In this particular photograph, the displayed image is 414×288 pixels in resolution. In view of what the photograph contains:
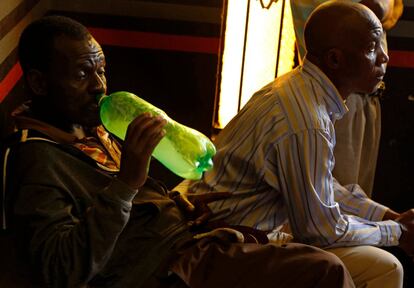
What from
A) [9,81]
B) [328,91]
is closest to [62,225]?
[328,91]

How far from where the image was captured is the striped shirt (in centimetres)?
211

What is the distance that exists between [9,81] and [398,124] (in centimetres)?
247

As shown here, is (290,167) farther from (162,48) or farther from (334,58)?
(162,48)

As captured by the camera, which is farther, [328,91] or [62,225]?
[328,91]

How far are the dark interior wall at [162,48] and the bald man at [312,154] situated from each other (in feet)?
6.17

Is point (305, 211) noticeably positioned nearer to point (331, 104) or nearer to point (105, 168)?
point (331, 104)

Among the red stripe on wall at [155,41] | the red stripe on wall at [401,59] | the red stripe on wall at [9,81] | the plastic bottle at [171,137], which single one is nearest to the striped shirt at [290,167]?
the plastic bottle at [171,137]

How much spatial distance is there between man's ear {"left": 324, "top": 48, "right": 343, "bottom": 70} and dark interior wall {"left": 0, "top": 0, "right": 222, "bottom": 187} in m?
1.97

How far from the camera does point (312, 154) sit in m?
2.10

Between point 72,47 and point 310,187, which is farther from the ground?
point 72,47

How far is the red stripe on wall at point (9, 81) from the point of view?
292 cm

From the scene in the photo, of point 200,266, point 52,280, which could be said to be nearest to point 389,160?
point 200,266

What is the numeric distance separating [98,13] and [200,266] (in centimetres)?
257

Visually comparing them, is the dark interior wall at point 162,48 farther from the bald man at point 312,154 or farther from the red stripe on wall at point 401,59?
the bald man at point 312,154
